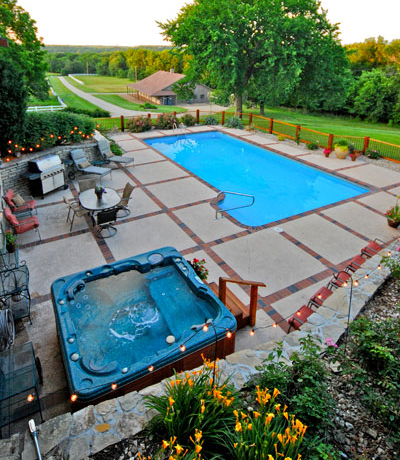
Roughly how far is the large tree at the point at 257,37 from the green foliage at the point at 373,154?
8665 millimetres

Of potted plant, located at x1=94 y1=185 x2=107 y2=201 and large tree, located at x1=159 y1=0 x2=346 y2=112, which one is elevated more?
large tree, located at x1=159 y1=0 x2=346 y2=112

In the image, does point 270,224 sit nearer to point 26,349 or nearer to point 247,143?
point 26,349

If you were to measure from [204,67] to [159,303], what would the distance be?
23267 mm

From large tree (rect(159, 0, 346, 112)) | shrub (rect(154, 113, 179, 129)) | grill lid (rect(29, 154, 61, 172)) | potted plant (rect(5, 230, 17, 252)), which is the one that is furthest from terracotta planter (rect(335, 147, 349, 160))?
potted plant (rect(5, 230, 17, 252))

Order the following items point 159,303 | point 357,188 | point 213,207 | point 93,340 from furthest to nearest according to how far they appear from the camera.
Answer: point 357,188 < point 213,207 < point 159,303 < point 93,340

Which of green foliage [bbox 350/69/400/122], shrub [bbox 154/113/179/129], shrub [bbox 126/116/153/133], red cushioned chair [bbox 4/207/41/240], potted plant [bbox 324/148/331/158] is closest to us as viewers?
red cushioned chair [bbox 4/207/41/240]

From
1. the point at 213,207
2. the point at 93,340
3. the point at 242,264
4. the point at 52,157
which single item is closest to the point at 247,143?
the point at 213,207

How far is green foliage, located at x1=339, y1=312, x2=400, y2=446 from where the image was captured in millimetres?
2842

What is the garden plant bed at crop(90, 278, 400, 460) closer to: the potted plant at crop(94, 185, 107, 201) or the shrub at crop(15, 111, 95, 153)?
the potted plant at crop(94, 185, 107, 201)

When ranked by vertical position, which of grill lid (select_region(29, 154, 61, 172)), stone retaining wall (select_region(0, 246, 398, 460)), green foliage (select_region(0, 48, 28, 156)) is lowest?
stone retaining wall (select_region(0, 246, 398, 460))

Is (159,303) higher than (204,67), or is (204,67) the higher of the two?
(204,67)

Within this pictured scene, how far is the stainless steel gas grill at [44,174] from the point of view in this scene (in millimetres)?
9523

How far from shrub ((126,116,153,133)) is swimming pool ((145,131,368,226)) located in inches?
55.3

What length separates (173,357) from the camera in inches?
154
